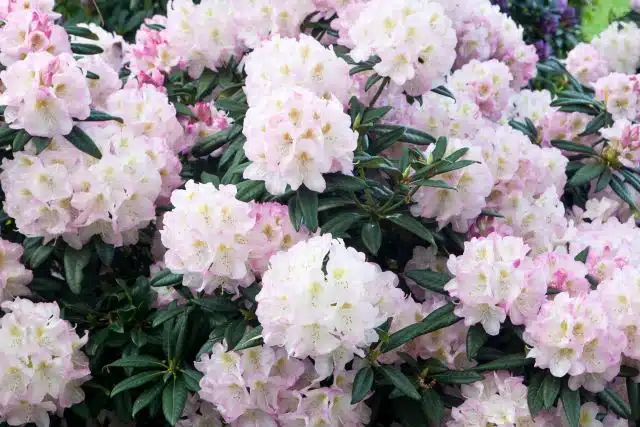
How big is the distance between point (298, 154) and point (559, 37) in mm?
Result: 3504

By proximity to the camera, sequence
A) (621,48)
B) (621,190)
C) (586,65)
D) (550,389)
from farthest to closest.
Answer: (621,48), (586,65), (621,190), (550,389)

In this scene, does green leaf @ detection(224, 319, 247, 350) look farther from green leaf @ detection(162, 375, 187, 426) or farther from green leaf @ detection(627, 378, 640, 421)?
green leaf @ detection(627, 378, 640, 421)

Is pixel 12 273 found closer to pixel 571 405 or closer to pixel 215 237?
pixel 215 237

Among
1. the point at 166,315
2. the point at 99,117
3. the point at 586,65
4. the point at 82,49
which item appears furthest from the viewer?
the point at 586,65

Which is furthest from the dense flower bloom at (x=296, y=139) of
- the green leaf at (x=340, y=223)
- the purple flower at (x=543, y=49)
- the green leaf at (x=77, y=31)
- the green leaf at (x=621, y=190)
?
the purple flower at (x=543, y=49)

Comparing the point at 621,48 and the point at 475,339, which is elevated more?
the point at 475,339

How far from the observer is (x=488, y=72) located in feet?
8.16

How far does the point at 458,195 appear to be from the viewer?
5.94 feet

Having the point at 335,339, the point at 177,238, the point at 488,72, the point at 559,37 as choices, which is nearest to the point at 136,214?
the point at 177,238

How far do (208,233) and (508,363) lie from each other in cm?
64

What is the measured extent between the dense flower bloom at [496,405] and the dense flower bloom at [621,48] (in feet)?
6.51

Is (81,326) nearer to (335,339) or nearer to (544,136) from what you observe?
(335,339)

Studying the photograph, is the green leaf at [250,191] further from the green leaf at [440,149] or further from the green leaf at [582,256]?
the green leaf at [582,256]

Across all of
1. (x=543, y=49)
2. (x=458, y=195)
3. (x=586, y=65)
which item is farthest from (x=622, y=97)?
(x=543, y=49)
